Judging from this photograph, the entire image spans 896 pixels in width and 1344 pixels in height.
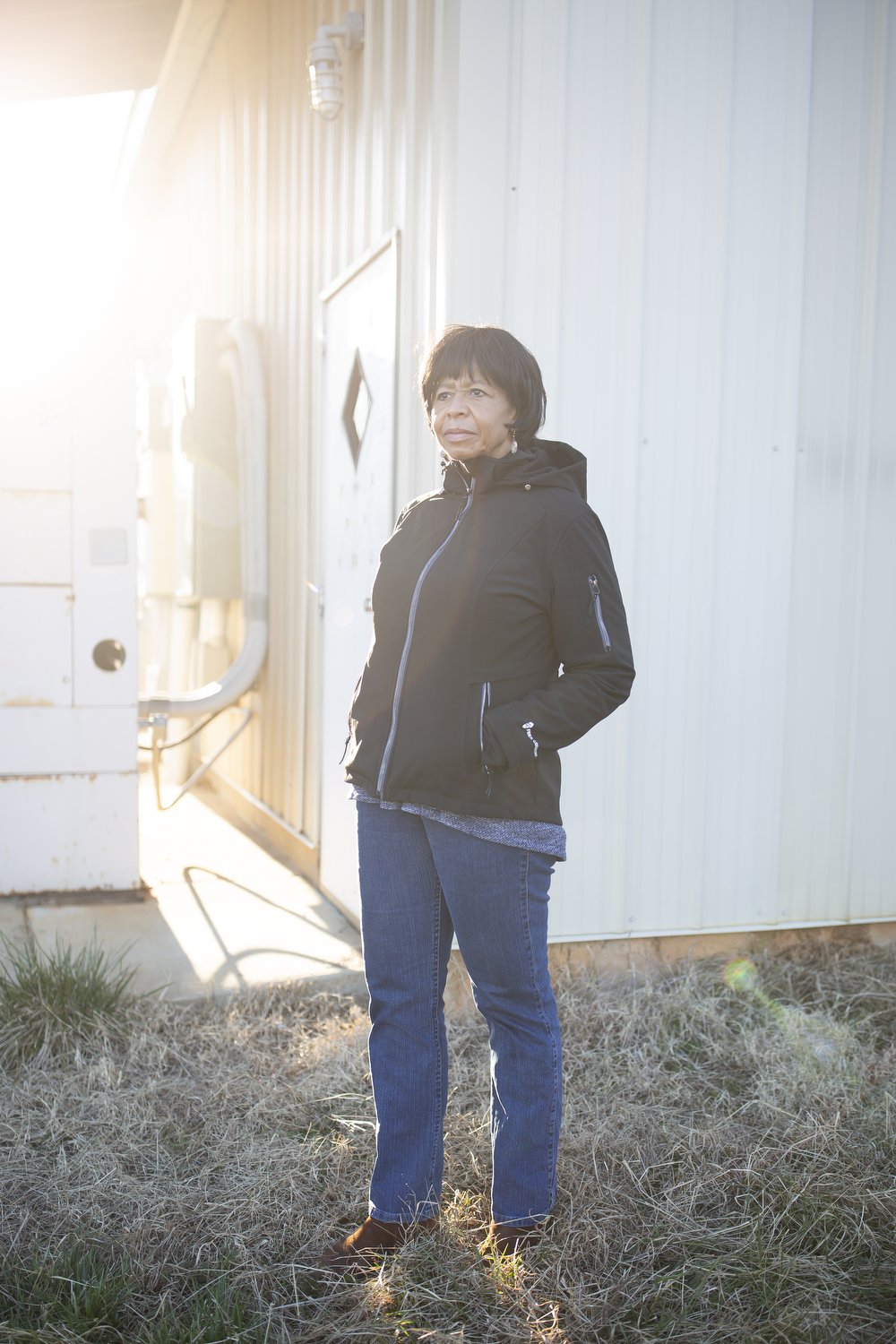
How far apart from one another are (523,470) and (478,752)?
0.52 metres

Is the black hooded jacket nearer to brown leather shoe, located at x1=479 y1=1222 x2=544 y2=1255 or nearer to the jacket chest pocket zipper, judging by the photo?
the jacket chest pocket zipper

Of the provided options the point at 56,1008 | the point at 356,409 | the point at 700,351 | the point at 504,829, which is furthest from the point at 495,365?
the point at 356,409

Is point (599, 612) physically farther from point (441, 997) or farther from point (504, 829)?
point (441, 997)

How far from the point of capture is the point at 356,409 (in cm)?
439

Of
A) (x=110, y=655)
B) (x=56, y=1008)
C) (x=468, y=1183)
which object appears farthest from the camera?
(x=110, y=655)

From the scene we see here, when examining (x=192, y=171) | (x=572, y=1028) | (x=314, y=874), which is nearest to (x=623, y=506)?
(x=572, y=1028)

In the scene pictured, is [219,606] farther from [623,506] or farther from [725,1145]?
[725,1145]

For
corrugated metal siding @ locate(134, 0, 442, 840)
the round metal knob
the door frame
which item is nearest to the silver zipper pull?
corrugated metal siding @ locate(134, 0, 442, 840)

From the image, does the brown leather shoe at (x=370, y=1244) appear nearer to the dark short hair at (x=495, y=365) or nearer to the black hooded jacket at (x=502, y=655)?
the black hooded jacket at (x=502, y=655)

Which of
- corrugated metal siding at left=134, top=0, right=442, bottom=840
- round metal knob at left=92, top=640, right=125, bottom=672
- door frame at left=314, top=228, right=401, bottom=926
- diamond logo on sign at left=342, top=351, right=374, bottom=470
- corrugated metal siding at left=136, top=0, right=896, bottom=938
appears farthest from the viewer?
door frame at left=314, top=228, right=401, bottom=926

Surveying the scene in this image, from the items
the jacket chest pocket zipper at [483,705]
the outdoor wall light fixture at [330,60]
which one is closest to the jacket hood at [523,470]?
the jacket chest pocket zipper at [483,705]

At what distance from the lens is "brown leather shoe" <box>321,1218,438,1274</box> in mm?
2223

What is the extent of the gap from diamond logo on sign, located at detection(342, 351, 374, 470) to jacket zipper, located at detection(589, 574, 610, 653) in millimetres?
2266

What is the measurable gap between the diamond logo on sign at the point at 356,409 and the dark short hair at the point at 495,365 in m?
2.01
